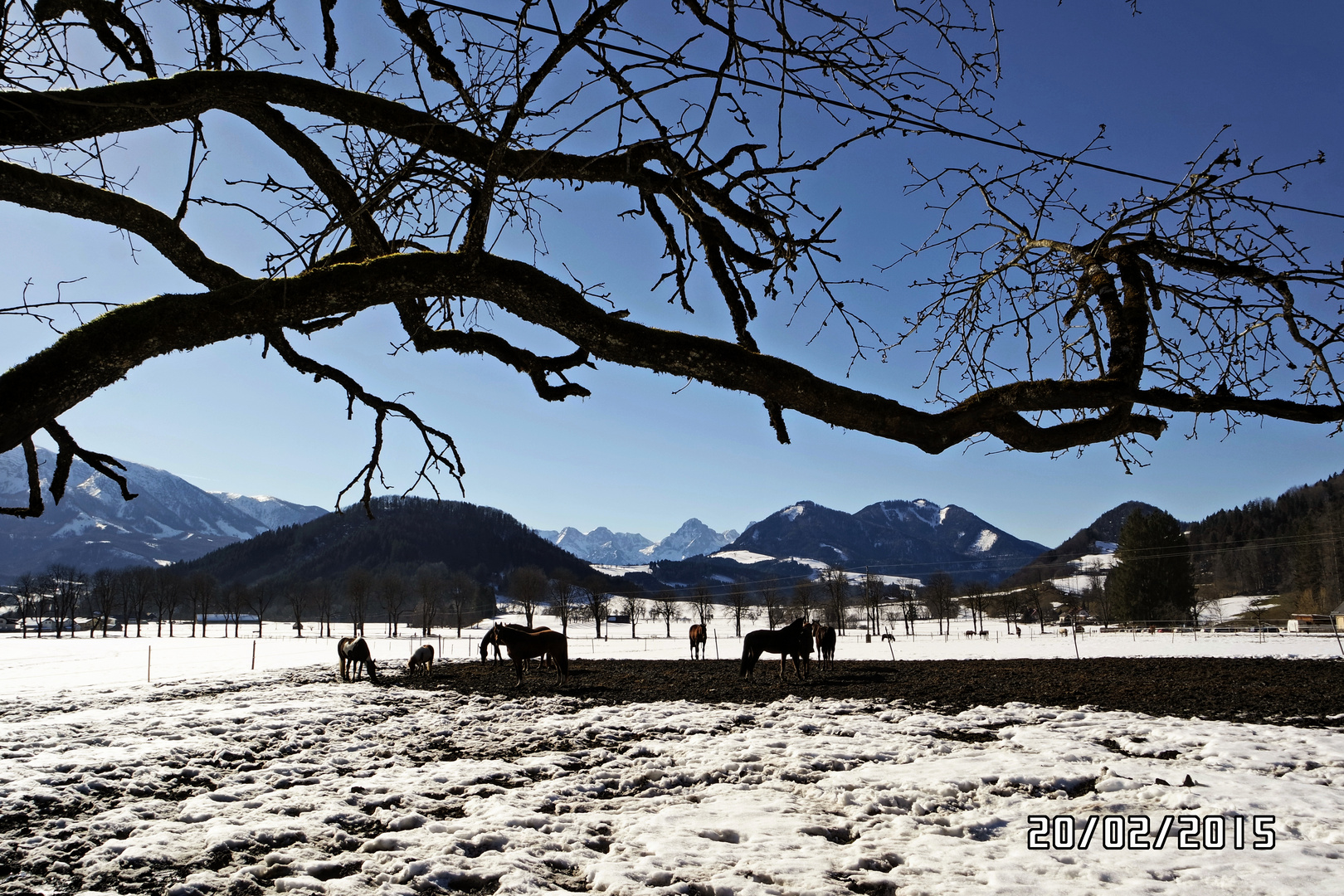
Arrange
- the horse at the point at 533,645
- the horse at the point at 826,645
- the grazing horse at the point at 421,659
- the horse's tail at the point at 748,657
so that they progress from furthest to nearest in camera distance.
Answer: the grazing horse at the point at 421,659
the horse at the point at 826,645
the horse's tail at the point at 748,657
the horse at the point at 533,645

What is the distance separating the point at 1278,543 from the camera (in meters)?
85.8

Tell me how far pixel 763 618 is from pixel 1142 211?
4488 inches

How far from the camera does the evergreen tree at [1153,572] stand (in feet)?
195

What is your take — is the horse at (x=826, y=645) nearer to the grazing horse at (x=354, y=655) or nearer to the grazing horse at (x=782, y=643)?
the grazing horse at (x=782, y=643)

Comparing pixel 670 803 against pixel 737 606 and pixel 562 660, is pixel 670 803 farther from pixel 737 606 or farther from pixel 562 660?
pixel 737 606

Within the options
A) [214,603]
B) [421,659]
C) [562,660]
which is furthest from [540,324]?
[214,603]

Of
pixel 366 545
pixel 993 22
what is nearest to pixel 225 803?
pixel 993 22

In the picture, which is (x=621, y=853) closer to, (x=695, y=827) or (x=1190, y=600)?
(x=695, y=827)

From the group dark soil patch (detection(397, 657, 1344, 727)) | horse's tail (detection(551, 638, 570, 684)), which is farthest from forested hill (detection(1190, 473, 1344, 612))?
horse's tail (detection(551, 638, 570, 684))

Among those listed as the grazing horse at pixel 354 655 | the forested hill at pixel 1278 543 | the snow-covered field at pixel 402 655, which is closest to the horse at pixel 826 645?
the snow-covered field at pixel 402 655

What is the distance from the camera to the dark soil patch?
988cm
